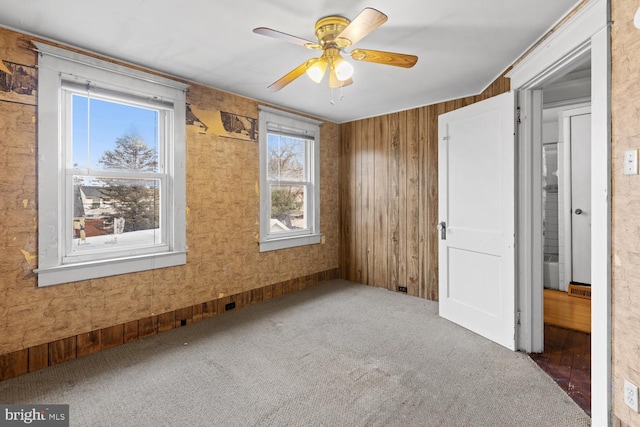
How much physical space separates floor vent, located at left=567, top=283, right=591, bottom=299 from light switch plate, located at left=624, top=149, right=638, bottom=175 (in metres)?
2.13

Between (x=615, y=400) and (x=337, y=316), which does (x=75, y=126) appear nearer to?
(x=337, y=316)

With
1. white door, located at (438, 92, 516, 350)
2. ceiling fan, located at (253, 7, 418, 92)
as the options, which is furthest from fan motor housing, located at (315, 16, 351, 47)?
white door, located at (438, 92, 516, 350)

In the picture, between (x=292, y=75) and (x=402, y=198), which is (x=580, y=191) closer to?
(x=402, y=198)

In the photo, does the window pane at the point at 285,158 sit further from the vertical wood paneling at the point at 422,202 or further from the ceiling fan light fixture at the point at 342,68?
the ceiling fan light fixture at the point at 342,68

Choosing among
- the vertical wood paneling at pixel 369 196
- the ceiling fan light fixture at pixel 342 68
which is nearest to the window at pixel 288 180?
the vertical wood paneling at pixel 369 196

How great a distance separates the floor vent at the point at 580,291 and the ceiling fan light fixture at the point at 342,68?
2957 mm

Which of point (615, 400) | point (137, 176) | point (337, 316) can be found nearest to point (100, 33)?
point (137, 176)

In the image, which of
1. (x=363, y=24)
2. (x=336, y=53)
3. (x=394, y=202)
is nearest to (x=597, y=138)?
(x=363, y=24)

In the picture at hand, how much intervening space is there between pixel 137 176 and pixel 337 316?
2298mm

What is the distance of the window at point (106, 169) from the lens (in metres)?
2.33

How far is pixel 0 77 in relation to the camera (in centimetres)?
213

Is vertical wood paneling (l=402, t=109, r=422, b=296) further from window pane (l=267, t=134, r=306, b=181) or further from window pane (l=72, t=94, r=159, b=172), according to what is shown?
window pane (l=72, t=94, r=159, b=172)

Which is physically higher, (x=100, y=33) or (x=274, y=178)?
(x=100, y=33)

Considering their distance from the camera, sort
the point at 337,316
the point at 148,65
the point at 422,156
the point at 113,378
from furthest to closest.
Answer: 1. the point at 422,156
2. the point at 337,316
3. the point at 148,65
4. the point at 113,378
